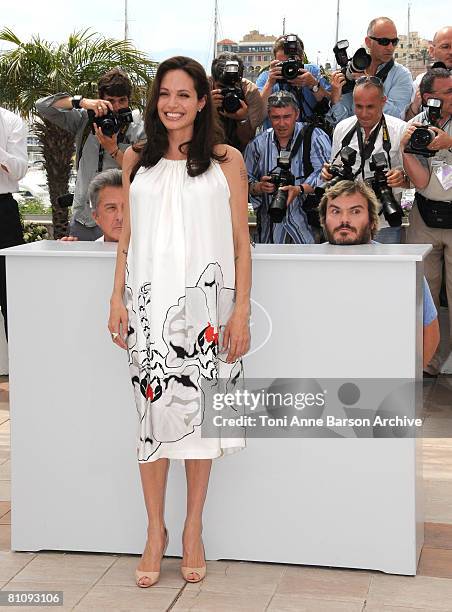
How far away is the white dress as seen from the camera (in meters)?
2.97

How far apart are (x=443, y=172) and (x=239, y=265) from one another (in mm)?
2323

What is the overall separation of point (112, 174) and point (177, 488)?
119 centimetres

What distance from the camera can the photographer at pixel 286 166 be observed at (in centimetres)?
506

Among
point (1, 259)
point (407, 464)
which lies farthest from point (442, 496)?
point (1, 259)

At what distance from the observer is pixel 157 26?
10172 mm

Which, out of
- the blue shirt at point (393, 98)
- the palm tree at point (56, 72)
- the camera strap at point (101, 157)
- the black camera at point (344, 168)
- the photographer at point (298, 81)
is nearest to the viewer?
the black camera at point (344, 168)

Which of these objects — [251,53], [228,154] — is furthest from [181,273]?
[251,53]

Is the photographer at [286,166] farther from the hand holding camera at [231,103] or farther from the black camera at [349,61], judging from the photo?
the black camera at [349,61]

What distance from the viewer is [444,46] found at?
530cm

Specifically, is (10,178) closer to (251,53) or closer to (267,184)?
(267,184)

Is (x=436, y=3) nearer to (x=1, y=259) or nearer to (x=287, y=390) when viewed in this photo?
(x=1, y=259)

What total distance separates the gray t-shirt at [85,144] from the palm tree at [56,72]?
3.54m

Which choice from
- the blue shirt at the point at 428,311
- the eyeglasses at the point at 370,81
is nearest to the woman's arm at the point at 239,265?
the blue shirt at the point at 428,311

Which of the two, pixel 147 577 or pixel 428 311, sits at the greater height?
pixel 428 311
